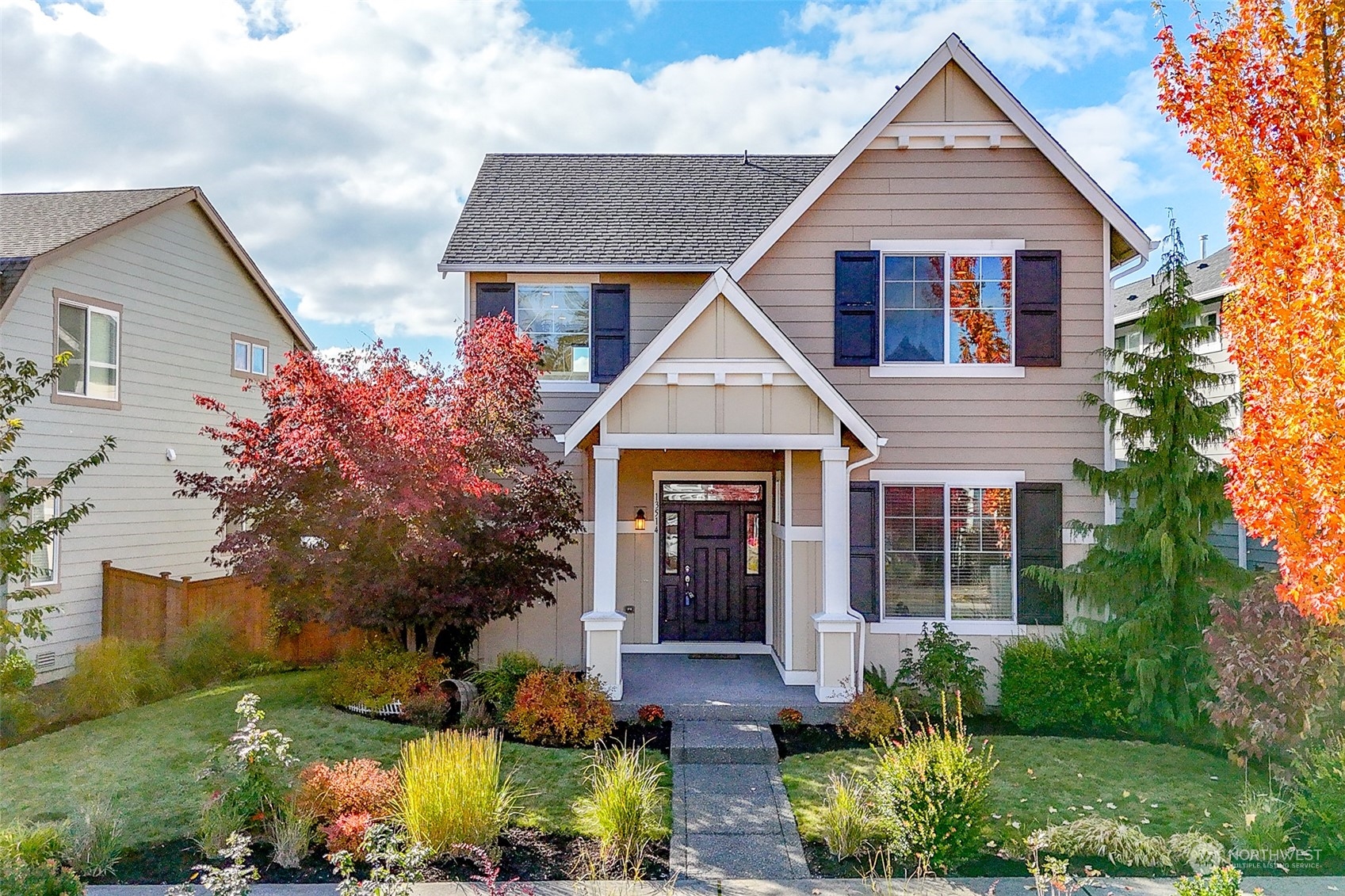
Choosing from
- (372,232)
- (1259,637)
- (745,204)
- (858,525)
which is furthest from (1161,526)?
(372,232)

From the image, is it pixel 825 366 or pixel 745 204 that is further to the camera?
pixel 745 204

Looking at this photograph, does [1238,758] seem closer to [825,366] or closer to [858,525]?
[858,525]

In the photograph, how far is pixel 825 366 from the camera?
964cm

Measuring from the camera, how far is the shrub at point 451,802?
16.6 ft

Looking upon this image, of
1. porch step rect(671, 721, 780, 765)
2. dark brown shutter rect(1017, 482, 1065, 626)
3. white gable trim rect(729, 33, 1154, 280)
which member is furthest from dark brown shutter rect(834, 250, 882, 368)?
porch step rect(671, 721, 780, 765)

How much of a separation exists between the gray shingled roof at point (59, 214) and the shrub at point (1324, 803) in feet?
50.7

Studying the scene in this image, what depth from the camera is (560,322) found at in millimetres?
10594

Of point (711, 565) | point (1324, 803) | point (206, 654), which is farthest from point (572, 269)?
point (1324, 803)

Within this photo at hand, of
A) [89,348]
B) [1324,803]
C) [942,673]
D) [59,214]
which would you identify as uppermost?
[59,214]

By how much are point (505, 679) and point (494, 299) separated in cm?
518

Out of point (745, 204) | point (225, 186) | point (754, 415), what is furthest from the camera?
point (225, 186)

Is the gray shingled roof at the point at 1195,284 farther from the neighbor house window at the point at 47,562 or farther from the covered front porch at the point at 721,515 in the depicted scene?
the neighbor house window at the point at 47,562

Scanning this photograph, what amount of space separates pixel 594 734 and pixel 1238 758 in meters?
5.93

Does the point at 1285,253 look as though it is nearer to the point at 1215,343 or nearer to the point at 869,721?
the point at 869,721
